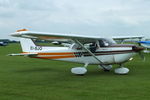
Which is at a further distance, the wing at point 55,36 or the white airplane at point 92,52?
the white airplane at point 92,52

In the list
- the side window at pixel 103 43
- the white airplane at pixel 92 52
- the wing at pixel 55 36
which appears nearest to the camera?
the wing at pixel 55 36

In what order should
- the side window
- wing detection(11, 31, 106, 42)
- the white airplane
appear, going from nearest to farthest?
wing detection(11, 31, 106, 42), the white airplane, the side window

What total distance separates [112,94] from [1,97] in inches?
105

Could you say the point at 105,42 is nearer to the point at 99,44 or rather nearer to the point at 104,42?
the point at 104,42

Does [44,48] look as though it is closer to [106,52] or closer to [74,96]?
[106,52]

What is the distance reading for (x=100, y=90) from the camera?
21.6 ft

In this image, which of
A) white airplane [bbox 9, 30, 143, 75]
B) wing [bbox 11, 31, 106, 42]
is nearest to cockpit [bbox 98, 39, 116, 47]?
white airplane [bbox 9, 30, 143, 75]

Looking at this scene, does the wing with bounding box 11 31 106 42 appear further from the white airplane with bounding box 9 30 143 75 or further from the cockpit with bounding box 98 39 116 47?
the cockpit with bounding box 98 39 116 47

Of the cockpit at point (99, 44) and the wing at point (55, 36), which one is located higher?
the wing at point (55, 36)

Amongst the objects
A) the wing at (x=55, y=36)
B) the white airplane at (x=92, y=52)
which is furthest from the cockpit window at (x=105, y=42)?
the wing at (x=55, y=36)

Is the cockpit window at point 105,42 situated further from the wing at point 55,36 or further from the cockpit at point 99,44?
the wing at point 55,36

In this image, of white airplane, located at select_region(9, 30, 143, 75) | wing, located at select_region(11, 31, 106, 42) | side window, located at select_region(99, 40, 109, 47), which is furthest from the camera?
side window, located at select_region(99, 40, 109, 47)

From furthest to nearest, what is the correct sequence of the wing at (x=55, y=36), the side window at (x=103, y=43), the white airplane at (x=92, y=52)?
the side window at (x=103, y=43) < the white airplane at (x=92, y=52) < the wing at (x=55, y=36)

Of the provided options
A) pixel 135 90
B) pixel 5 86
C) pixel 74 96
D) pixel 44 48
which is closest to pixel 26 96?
pixel 74 96
